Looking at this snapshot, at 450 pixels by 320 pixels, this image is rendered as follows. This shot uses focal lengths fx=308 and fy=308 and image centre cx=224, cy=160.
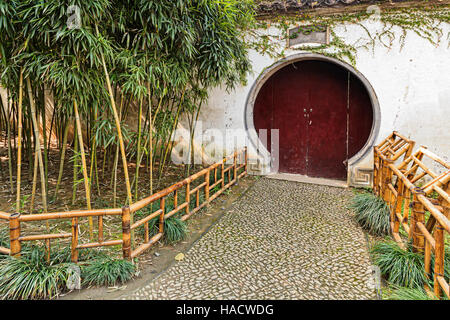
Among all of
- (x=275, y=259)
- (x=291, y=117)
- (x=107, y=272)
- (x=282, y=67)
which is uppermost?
(x=282, y=67)

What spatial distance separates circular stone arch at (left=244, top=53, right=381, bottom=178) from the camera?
5.29 m

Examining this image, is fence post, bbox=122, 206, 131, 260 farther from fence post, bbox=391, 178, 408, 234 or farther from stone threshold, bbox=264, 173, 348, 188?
stone threshold, bbox=264, 173, 348, 188

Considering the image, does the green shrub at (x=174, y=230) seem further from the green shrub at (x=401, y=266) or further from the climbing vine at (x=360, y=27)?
the climbing vine at (x=360, y=27)

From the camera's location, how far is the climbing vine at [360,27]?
4926mm

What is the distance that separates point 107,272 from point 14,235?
815 mm

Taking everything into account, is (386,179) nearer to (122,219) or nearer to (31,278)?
(122,219)

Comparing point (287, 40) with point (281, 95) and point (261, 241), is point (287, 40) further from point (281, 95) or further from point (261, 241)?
point (261, 241)

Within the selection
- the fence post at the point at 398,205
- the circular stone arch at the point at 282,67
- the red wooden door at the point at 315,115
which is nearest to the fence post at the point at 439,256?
the fence post at the point at 398,205

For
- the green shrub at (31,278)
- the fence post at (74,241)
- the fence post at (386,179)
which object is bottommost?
the green shrub at (31,278)

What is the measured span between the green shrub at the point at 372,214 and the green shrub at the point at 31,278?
327 cm

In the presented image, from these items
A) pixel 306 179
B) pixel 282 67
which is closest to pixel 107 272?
pixel 306 179

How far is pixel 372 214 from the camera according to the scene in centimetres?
375

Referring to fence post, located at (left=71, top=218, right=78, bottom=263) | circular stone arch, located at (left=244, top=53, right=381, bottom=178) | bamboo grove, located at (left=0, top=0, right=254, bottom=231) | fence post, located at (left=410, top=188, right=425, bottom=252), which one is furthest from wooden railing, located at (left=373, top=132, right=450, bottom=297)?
fence post, located at (left=71, top=218, right=78, bottom=263)

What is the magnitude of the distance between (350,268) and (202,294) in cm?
144
